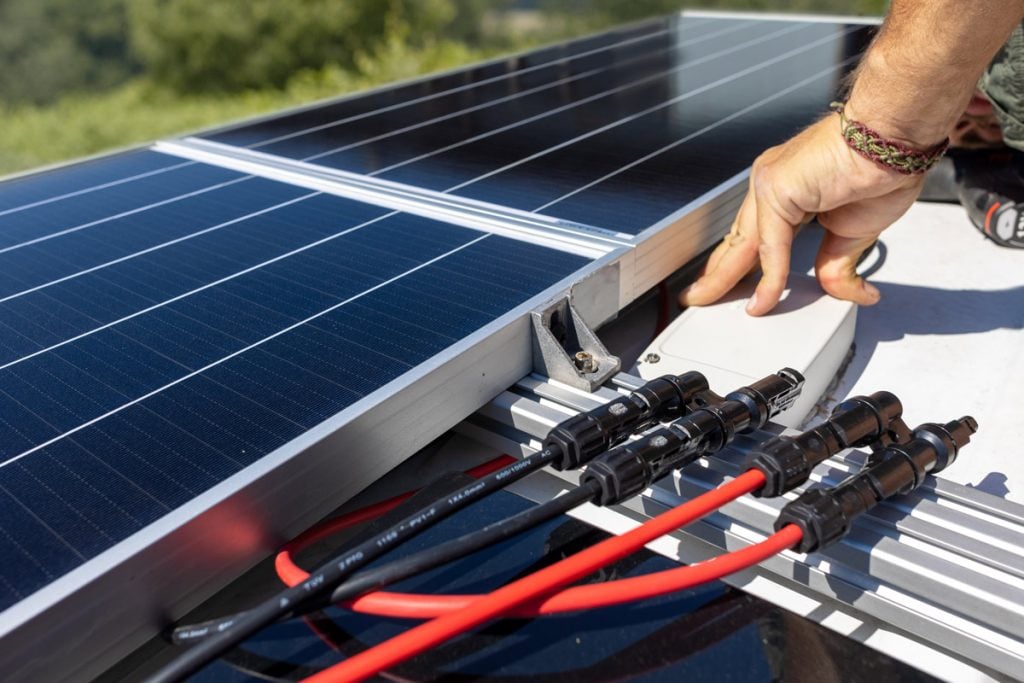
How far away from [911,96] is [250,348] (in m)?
1.22

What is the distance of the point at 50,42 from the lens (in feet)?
53.0

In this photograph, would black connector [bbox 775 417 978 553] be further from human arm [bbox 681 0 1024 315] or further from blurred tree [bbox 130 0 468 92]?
blurred tree [bbox 130 0 468 92]

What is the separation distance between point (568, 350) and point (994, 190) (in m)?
1.40

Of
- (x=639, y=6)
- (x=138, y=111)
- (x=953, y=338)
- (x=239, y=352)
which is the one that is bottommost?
(x=138, y=111)

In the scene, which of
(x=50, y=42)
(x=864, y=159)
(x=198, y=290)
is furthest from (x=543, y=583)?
(x=50, y=42)

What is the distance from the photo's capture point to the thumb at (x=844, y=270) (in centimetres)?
175

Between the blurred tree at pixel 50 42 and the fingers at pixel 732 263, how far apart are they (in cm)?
1784

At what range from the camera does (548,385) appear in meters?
1.45

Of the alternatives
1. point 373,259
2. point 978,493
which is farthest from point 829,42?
point 978,493

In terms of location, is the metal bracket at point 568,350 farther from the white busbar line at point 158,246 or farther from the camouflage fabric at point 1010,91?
the camouflage fabric at point 1010,91

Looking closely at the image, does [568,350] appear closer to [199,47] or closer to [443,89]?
[443,89]

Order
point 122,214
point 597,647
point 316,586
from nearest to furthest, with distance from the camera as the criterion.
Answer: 1. point 316,586
2. point 597,647
3. point 122,214

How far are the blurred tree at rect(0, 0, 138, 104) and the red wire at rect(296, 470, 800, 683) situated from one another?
→ 60.4 ft

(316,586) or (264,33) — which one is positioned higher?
(316,586)
